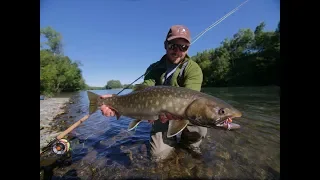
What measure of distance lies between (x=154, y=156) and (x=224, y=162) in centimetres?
170

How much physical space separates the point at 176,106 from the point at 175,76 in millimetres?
1612

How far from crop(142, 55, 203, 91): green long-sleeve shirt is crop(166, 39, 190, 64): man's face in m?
0.19

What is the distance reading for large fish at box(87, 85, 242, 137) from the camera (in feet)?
11.2

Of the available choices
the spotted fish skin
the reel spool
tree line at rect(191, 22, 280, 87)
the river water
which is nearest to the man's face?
the spotted fish skin

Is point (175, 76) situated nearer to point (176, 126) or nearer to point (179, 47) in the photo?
point (179, 47)

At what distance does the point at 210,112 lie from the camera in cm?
340

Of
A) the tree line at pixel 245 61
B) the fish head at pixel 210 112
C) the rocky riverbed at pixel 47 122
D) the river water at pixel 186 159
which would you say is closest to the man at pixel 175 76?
the river water at pixel 186 159

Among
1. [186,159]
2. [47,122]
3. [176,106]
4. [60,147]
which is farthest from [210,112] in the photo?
[47,122]

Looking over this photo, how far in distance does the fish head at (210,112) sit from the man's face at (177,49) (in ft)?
5.98

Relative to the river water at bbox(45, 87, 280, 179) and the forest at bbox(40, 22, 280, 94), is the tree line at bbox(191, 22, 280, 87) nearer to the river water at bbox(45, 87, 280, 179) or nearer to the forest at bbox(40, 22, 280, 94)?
the forest at bbox(40, 22, 280, 94)
